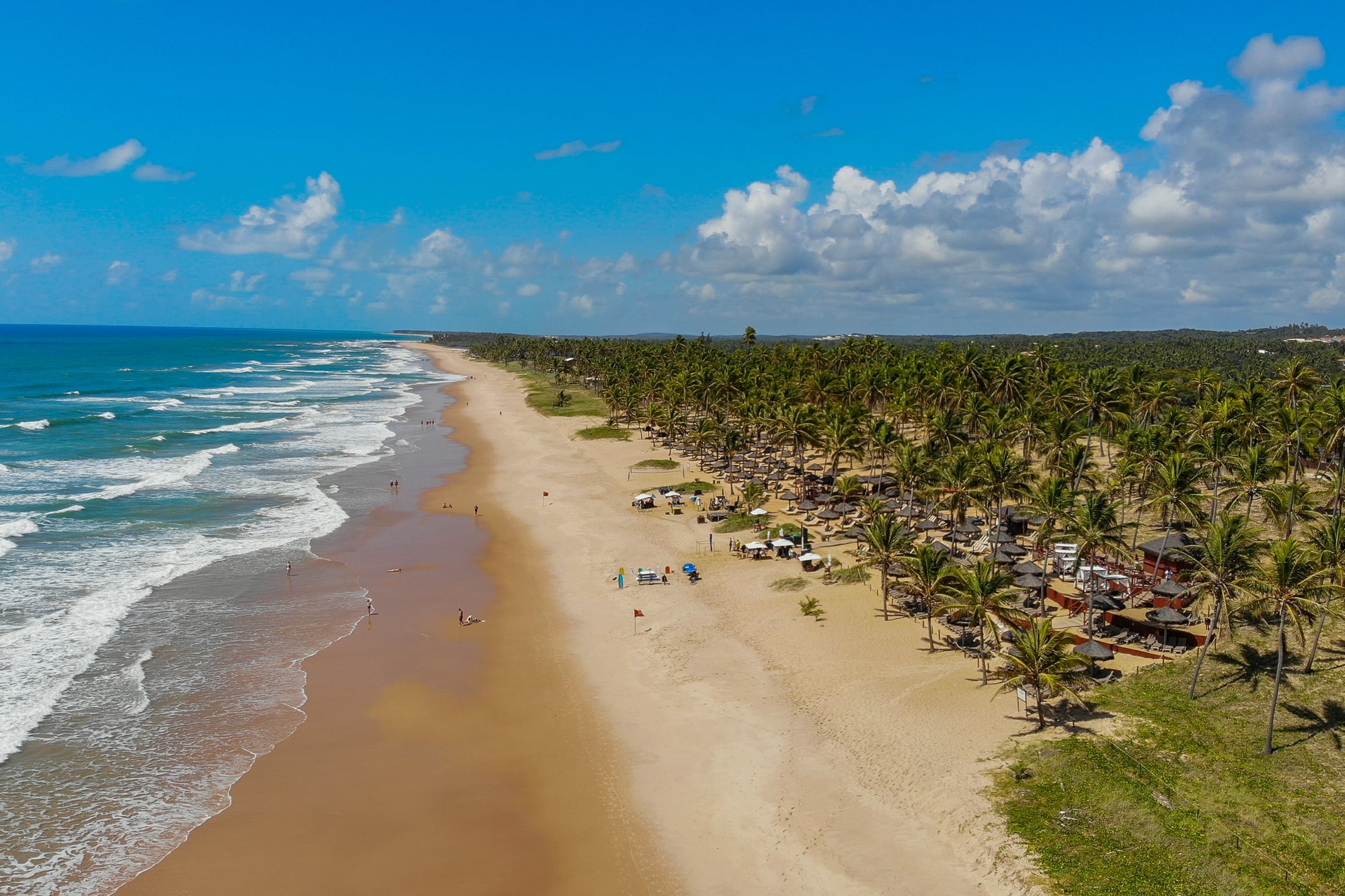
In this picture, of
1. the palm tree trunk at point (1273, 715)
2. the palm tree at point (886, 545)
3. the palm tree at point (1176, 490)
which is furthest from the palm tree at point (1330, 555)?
the palm tree at point (886, 545)

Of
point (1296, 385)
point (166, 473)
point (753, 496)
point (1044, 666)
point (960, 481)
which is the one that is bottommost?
point (1044, 666)

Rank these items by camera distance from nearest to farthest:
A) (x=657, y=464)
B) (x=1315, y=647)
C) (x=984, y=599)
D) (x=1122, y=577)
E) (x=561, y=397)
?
1. (x=1315, y=647)
2. (x=984, y=599)
3. (x=1122, y=577)
4. (x=657, y=464)
5. (x=561, y=397)

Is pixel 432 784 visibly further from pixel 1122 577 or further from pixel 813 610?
pixel 1122 577

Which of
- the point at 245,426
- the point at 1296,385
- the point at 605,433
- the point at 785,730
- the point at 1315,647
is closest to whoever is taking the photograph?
the point at 1315,647

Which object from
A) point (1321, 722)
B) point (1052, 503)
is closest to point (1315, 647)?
point (1321, 722)

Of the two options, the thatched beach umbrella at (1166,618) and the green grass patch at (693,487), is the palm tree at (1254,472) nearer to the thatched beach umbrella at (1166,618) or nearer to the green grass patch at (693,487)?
the thatched beach umbrella at (1166,618)

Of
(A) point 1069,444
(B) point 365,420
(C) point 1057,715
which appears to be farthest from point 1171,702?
(B) point 365,420
